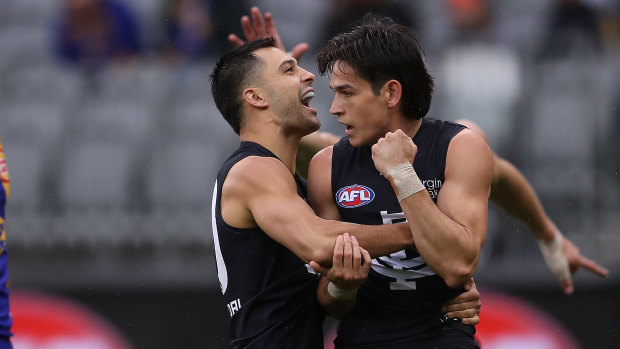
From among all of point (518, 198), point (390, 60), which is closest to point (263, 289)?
point (390, 60)

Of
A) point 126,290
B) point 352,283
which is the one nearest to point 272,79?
point 352,283

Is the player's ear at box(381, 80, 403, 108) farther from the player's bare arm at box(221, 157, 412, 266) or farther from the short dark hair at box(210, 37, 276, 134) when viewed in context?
the short dark hair at box(210, 37, 276, 134)

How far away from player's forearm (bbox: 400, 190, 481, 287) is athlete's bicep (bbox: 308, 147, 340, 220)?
0.54 m

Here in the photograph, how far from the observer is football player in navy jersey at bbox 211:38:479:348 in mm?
4172

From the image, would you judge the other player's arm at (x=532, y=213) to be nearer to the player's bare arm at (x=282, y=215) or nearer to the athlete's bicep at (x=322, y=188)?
the athlete's bicep at (x=322, y=188)

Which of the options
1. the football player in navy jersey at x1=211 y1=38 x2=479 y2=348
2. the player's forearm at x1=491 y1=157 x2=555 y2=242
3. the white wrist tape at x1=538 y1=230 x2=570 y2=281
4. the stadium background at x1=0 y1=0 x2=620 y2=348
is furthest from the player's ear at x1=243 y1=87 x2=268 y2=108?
the stadium background at x1=0 y1=0 x2=620 y2=348

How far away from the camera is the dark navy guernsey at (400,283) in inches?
172

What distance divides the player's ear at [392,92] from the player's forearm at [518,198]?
122cm

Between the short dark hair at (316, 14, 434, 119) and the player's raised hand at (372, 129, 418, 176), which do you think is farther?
the short dark hair at (316, 14, 434, 119)

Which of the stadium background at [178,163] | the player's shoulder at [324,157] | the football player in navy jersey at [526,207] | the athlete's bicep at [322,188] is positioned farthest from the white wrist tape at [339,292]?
the stadium background at [178,163]

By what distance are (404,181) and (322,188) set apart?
0.62 meters

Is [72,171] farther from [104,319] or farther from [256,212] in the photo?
[256,212]

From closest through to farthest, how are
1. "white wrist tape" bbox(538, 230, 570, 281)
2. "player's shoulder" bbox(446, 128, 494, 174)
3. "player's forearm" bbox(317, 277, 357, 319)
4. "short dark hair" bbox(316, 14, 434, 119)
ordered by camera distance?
"player's shoulder" bbox(446, 128, 494, 174) < "player's forearm" bbox(317, 277, 357, 319) < "short dark hair" bbox(316, 14, 434, 119) < "white wrist tape" bbox(538, 230, 570, 281)

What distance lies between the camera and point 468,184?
4.20 meters
